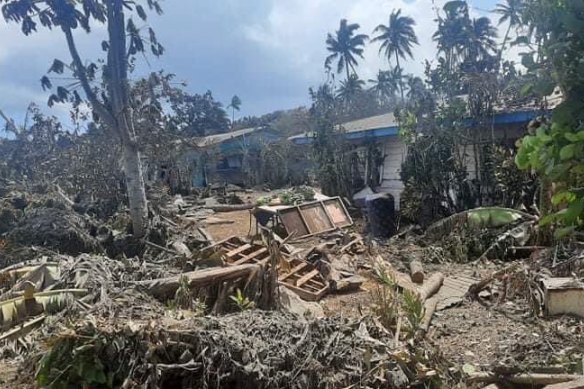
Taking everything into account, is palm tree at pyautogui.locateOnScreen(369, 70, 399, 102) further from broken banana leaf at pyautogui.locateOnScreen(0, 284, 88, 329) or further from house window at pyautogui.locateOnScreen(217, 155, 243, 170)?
broken banana leaf at pyautogui.locateOnScreen(0, 284, 88, 329)

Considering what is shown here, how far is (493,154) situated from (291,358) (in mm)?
8324

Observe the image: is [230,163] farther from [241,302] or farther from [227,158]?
[241,302]

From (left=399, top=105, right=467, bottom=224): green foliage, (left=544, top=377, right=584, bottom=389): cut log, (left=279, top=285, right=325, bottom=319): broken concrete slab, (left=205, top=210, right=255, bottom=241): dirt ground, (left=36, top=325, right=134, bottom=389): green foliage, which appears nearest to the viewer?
(left=544, top=377, right=584, bottom=389): cut log

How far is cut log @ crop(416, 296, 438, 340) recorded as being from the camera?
4511 millimetres

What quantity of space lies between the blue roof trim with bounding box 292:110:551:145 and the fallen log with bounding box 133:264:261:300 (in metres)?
5.32

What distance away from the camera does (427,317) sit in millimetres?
5445

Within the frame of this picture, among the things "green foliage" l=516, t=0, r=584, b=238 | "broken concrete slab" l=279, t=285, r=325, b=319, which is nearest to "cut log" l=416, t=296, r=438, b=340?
"broken concrete slab" l=279, t=285, r=325, b=319

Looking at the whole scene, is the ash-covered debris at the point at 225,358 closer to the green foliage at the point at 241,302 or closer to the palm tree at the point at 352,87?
the green foliage at the point at 241,302

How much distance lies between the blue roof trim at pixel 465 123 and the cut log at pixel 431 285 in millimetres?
3063

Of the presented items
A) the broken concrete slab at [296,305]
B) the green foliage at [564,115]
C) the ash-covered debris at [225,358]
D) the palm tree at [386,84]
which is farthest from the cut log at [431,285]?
the palm tree at [386,84]

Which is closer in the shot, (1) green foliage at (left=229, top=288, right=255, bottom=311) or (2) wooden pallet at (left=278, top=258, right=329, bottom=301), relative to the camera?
(1) green foliage at (left=229, top=288, right=255, bottom=311)

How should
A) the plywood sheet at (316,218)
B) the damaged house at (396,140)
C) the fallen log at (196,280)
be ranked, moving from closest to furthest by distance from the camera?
the fallen log at (196,280), the damaged house at (396,140), the plywood sheet at (316,218)

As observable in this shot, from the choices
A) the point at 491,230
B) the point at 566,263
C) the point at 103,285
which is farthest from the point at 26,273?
the point at 491,230

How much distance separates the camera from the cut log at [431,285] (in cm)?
639
